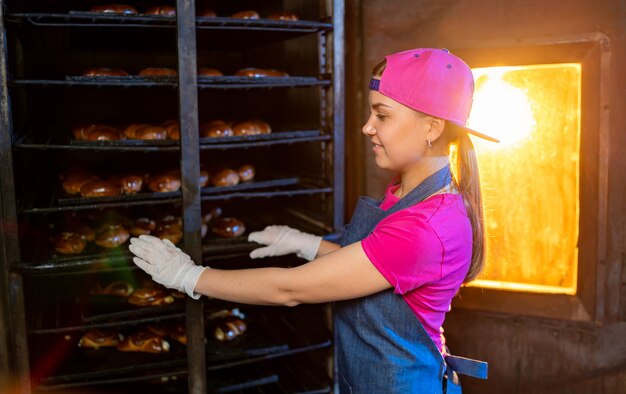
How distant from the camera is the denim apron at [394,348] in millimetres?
2031

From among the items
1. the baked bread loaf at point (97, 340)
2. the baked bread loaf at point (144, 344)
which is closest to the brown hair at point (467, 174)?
the baked bread loaf at point (144, 344)

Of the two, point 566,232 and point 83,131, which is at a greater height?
point 83,131

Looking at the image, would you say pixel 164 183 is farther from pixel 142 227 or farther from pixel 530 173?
pixel 530 173

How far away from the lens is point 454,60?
6.38 ft

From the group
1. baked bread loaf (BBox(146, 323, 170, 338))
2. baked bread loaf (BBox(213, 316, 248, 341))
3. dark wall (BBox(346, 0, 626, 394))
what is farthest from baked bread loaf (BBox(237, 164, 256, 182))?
baked bread loaf (BBox(146, 323, 170, 338))

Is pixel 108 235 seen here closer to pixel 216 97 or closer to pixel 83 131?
pixel 83 131

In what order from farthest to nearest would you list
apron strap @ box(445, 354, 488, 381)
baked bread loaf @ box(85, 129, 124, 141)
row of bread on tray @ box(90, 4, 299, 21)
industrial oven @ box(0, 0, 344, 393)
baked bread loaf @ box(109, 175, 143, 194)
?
baked bread loaf @ box(109, 175, 143, 194), baked bread loaf @ box(85, 129, 124, 141), row of bread on tray @ box(90, 4, 299, 21), industrial oven @ box(0, 0, 344, 393), apron strap @ box(445, 354, 488, 381)

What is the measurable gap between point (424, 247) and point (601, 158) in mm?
1253

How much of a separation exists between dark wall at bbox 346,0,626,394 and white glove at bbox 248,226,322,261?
718 mm

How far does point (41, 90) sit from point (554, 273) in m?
2.72

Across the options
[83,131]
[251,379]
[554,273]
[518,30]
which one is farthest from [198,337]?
[518,30]

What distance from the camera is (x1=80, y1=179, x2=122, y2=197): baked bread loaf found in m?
2.54

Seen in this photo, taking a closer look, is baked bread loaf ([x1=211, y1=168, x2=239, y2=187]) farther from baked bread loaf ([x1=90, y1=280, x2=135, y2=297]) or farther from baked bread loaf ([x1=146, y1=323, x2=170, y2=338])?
baked bread loaf ([x1=146, y1=323, x2=170, y2=338])

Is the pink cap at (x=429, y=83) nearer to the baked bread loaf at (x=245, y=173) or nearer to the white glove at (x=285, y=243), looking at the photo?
the white glove at (x=285, y=243)
